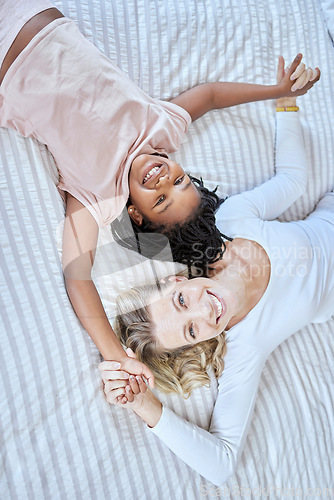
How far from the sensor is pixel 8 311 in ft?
2.52

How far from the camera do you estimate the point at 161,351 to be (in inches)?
32.7

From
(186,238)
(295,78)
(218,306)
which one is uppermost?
(295,78)

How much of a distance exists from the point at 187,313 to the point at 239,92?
20.7 inches

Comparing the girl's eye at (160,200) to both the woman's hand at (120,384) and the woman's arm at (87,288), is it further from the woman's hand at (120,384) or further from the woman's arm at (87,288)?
the woman's hand at (120,384)

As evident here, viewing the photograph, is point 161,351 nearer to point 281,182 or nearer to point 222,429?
point 222,429

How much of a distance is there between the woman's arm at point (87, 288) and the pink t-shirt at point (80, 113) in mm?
35

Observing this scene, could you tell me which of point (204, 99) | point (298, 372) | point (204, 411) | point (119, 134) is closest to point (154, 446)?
point (204, 411)

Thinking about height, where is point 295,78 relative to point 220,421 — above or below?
above

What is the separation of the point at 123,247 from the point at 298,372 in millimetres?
470

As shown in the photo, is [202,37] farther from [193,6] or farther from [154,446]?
[154,446]

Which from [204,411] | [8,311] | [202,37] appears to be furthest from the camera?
[202,37]

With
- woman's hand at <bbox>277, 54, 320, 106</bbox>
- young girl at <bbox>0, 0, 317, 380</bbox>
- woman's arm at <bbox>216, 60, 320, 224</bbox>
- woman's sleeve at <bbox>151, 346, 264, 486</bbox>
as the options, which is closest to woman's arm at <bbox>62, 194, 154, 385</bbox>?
young girl at <bbox>0, 0, 317, 380</bbox>

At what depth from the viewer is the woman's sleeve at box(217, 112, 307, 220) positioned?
37.5 inches

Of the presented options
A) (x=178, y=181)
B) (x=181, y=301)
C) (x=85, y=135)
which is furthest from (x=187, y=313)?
(x=85, y=135)
